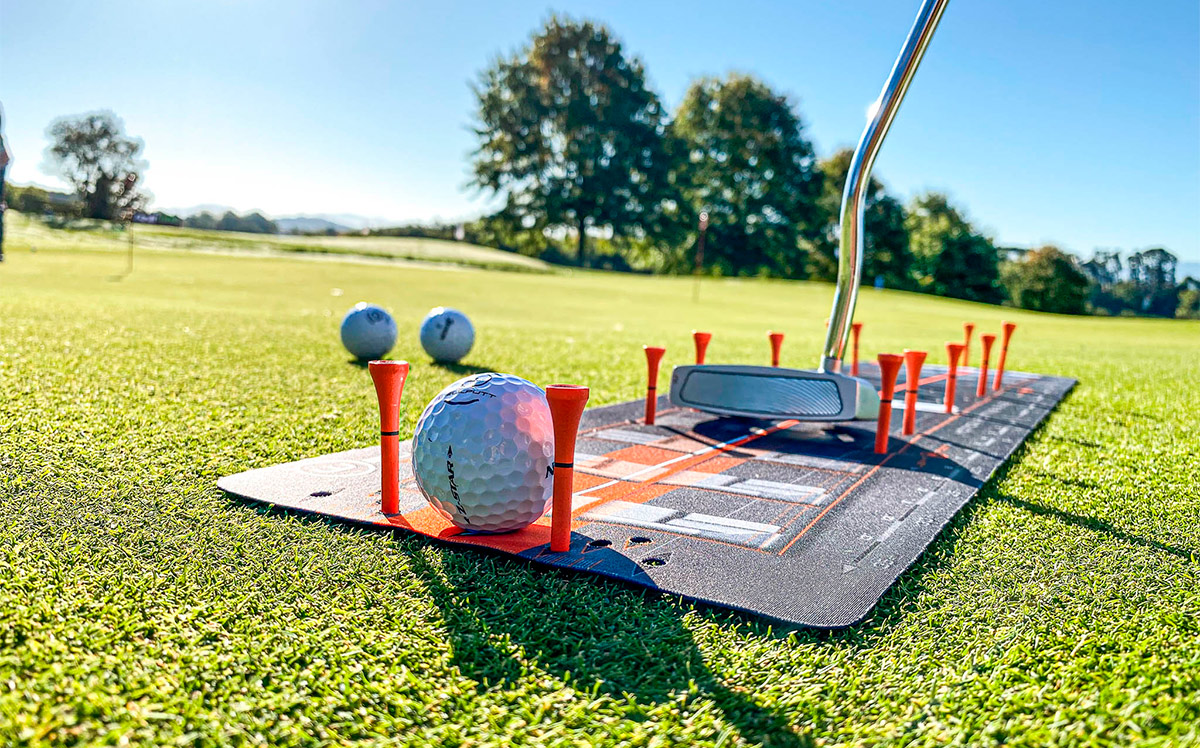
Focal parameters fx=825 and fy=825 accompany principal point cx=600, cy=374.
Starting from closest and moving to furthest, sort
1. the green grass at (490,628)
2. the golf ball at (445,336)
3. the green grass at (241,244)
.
A: the green grass at (490,628), the golf ball at (445,336), the green grass at (241,244)

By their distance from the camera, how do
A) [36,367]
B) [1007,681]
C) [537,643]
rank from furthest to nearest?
[36,367] < [537,643] < [1007,681]

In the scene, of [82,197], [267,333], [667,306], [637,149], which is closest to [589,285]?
[667,306]

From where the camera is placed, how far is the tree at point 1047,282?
7031 cm

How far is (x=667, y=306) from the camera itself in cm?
3177

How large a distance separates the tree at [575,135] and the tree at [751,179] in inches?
165

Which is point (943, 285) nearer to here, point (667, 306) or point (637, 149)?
point (637, 149)

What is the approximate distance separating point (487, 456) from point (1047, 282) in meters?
78.4

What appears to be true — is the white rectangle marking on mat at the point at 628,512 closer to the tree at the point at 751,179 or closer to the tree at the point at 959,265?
the tree at the point at 751,179

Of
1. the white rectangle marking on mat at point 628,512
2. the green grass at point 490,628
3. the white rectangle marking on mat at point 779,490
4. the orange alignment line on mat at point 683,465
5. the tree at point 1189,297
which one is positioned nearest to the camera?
the green grass at point 490,628

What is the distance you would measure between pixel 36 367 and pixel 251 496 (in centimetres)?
547

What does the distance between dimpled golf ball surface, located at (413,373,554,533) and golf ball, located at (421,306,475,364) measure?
652 cm

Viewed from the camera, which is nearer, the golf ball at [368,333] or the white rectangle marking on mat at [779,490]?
the white rectangle marking on mat at [779,490]

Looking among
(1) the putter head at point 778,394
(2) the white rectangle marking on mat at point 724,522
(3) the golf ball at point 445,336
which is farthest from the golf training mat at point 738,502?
(3) the golf ball at point 445,336

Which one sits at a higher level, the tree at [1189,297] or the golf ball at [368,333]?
the tree at [1189,297]
